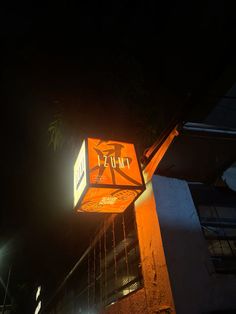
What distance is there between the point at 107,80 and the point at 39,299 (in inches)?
622

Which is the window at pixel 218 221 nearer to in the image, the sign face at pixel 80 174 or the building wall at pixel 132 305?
the building wall at pixel 132 305

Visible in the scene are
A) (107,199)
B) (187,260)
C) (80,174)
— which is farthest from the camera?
(80,174)

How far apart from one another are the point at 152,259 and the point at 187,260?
1.93 feet

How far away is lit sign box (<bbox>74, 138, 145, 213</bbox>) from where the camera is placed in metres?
4.18

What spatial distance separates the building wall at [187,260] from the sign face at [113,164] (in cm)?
50

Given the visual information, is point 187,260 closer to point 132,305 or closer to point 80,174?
point 132,305

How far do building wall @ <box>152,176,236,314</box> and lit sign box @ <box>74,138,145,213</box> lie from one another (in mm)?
517

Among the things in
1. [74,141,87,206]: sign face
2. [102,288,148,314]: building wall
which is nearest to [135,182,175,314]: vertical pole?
[102,288,148,314]: building wall

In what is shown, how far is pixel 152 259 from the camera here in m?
4.03

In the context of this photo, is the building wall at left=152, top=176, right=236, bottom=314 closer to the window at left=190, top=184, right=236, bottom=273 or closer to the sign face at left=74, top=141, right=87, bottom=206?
the window at left=190, top=184, right=236, bottom=273

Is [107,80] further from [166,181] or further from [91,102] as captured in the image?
[166,181]

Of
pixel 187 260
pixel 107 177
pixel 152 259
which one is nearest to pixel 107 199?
pixel 107 177

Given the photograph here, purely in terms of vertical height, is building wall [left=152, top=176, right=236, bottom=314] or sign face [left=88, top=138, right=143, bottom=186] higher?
sign face [left=88, top=138, right=143, bottom=186]

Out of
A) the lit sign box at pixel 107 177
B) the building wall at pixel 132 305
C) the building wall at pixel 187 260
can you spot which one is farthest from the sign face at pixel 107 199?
the building wall at pixel 132 305
